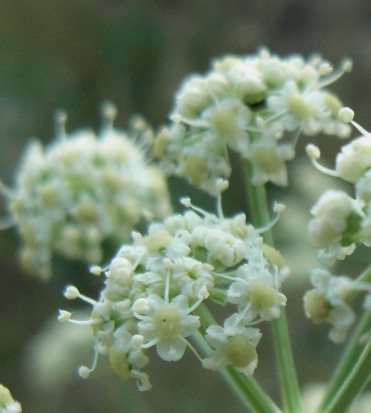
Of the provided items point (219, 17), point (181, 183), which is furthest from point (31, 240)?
point (219, 17)

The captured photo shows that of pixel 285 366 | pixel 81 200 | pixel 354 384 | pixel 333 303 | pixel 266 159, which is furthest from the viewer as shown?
pixel 81 200

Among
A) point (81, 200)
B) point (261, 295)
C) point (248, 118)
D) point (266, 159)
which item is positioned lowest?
point (261, 295)

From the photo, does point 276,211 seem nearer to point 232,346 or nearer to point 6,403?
point 232,346

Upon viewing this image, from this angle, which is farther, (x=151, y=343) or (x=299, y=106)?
(x=299, y=106)

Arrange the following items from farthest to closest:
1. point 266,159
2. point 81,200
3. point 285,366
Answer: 1. point 81,200
2. point 266,159
3. point 285,366

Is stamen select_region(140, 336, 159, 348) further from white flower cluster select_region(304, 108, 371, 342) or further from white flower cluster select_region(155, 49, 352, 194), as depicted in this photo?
white flower cluster select_region(155, 49, 352, 194)

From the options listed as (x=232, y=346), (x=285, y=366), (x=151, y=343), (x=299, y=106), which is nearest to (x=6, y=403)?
(x=151, y=343)
